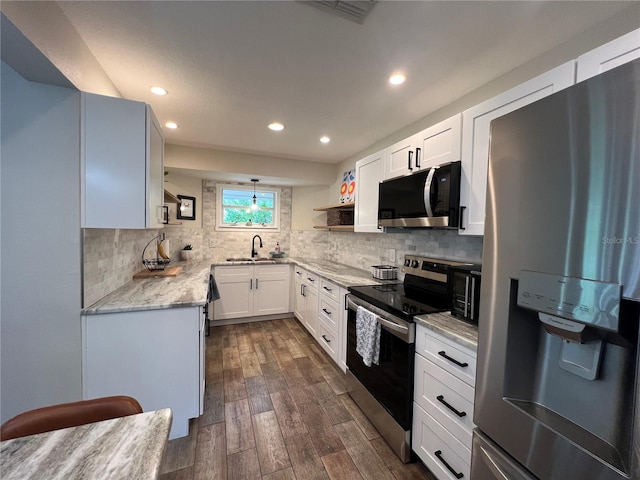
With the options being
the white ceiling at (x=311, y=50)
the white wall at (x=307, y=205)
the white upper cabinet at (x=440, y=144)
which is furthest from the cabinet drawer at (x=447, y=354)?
the white wall at (x=307, y=205)

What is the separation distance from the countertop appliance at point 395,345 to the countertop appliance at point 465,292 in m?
0.08

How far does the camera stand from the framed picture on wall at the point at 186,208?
12.6ft

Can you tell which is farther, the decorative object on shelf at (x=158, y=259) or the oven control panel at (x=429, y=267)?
→ the decorative object on shelf at (x=158, y=259)

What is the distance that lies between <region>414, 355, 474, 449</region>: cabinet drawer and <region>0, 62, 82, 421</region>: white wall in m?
2.00

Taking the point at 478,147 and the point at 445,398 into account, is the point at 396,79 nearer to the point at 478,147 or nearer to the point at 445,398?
the point at 478,147

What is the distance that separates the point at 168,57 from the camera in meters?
1.59

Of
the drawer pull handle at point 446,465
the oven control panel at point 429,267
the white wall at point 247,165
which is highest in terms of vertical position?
the white wall at point 247,165

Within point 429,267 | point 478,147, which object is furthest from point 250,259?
point 478,147

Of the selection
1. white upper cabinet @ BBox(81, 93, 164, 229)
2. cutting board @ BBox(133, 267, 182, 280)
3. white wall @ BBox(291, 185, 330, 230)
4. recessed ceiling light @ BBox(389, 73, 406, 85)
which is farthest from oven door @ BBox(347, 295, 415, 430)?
white wall @ BBox(291, 185, 330, 230)

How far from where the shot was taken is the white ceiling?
1.22 m

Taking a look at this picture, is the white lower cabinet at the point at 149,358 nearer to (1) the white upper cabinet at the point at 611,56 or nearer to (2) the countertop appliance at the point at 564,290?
Result: (2) the countertop appliance at the point at 564,290

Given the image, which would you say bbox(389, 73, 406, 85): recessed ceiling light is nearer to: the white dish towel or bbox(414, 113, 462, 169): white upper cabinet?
bbox(414, 113, 462, 169): white upper cabinet

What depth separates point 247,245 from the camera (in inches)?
171

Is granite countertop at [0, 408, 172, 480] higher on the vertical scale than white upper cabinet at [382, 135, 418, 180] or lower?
lower
